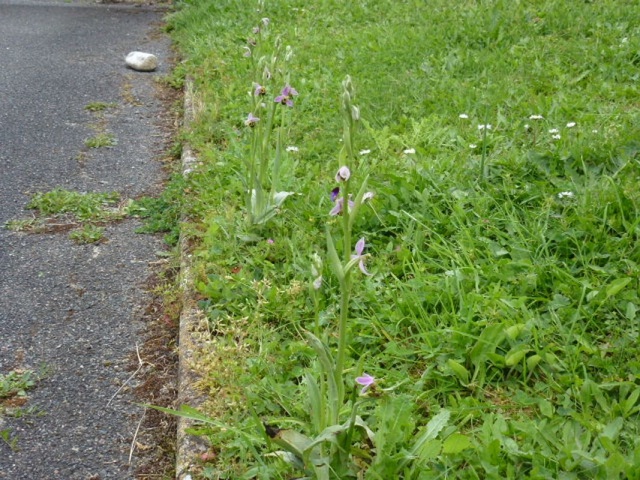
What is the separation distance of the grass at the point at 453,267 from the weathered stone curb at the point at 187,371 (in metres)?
0.06

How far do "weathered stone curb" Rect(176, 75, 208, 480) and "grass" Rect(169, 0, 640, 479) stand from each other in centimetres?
6

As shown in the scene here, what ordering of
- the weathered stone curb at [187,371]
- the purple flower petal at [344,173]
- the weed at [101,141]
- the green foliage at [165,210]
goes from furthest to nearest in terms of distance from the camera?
the weed at [101,141] < the green foliage at [165,210] < the weathered stone curb at [187,371] < the purple flower petal at [344,173]

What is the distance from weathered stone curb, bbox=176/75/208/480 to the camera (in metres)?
2.55

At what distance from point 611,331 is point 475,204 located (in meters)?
0.98

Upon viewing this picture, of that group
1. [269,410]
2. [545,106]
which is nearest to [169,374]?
[269,410]

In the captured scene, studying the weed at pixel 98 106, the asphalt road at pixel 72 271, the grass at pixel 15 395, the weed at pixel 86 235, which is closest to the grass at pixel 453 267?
the asphalt road at pixel 72 271

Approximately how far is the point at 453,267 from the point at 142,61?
16.5ft

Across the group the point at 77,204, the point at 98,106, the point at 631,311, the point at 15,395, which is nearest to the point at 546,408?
the point at 631,311

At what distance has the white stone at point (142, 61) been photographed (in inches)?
287

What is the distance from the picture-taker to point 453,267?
317 cm

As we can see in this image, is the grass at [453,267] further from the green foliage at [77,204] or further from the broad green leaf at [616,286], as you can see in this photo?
the green foliage at [77,204]

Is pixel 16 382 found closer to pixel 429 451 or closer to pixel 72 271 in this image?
pixel 72 271

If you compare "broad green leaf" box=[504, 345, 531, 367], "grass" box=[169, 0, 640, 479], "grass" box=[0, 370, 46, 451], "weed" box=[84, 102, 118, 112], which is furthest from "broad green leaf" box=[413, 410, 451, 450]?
"weed" box=[84, 102, 118, 112]

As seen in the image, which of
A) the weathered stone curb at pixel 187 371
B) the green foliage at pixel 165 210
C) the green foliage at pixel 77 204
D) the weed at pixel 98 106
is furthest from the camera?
the weed at pixel 98 106
